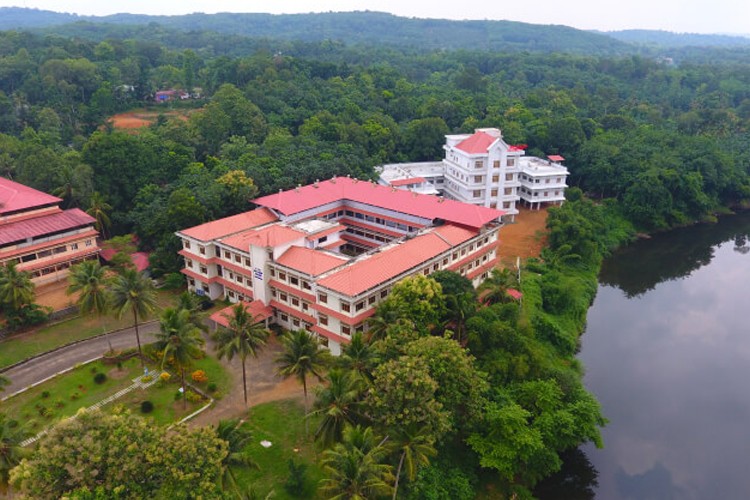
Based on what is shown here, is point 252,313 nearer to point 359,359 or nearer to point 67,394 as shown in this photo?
point 67,394

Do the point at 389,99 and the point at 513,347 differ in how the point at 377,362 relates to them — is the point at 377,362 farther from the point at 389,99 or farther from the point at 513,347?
the point at 389,99

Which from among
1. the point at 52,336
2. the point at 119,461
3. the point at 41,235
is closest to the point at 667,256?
the point at 52,336

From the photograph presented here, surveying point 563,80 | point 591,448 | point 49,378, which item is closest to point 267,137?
point 49,378

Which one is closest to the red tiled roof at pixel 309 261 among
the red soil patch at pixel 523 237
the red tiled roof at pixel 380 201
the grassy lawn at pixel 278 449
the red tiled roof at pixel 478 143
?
the red tiled roof at pixel 380 201

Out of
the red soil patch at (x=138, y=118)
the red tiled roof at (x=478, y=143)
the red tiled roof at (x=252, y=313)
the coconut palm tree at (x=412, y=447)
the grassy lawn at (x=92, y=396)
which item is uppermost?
the red tiled roof at (x=478, y=143)

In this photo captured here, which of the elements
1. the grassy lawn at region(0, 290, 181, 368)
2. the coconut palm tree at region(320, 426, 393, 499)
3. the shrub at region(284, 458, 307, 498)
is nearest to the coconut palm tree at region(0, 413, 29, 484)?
the shrub at region(284, 458, 307, 498)

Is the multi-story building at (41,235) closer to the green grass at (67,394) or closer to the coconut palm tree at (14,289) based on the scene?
the coconut palm tree at (14,289)
